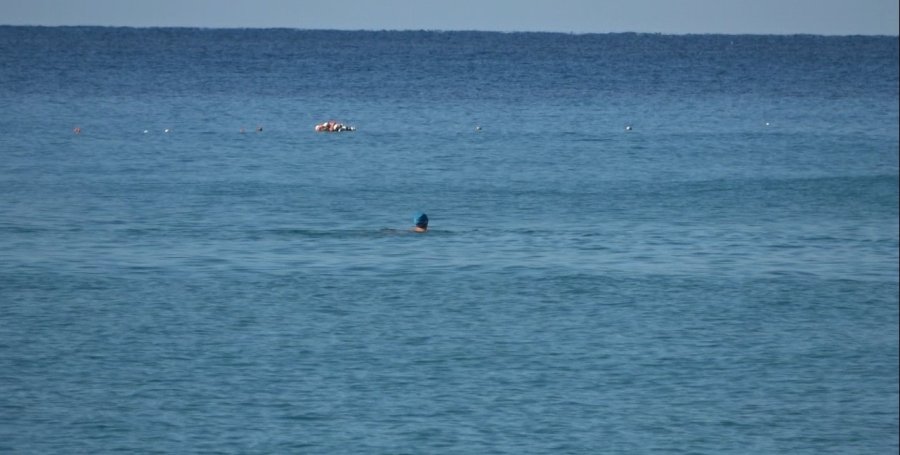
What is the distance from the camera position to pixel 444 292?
76.6 ft

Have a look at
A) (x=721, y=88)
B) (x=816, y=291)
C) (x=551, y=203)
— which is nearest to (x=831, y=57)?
(x=721, y=88)

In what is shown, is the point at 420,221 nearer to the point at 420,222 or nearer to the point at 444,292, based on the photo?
the point at 420,222

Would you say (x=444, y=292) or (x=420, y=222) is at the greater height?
(x=420, y=222)

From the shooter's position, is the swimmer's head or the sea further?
the swimmer's head

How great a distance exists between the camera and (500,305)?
22672 mm

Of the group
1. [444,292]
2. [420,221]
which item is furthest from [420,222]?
[444,292]

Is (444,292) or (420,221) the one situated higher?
(420,221)

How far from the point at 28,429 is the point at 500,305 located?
875cm

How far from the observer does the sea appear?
1670 cm

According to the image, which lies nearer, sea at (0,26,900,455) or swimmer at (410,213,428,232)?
sea at (0,26,900,455)

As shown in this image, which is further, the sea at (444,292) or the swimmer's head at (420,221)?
the swimmer's head at (420,221)

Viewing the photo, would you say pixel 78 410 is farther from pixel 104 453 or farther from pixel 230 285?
pixel 230 285

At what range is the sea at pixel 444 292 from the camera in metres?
16.7

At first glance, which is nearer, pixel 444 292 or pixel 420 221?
pixel 444 292
